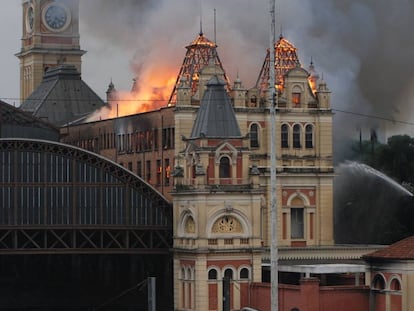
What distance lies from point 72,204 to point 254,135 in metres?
14.4

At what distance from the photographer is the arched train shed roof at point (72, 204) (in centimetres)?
12312

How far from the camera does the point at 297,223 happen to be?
129875 mm

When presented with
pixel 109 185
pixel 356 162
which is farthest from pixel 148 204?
pixel 356 162

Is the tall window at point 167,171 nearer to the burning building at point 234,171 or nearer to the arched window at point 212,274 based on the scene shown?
the burning building at point 234,171

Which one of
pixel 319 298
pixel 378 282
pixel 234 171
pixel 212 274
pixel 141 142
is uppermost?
pixel 141 142

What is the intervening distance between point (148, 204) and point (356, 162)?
31281mm

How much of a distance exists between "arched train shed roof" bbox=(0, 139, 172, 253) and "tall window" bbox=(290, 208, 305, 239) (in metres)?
9.53

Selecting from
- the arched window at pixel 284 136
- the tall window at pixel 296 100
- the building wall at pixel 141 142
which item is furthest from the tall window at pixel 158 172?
the tall window at pixel 296 100

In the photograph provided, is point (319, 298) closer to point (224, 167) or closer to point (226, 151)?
point (224, 167)

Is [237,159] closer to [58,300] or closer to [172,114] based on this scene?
[172,114]

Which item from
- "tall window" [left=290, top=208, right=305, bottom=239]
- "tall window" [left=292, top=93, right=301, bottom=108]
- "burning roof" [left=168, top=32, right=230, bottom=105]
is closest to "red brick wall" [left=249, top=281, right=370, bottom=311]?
"tall window" [left=290, top=208, right=305, bottom=239]

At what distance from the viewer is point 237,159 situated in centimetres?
12025

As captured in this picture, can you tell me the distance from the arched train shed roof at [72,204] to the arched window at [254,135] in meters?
7.78

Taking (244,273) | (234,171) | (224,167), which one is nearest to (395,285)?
(244,273)
